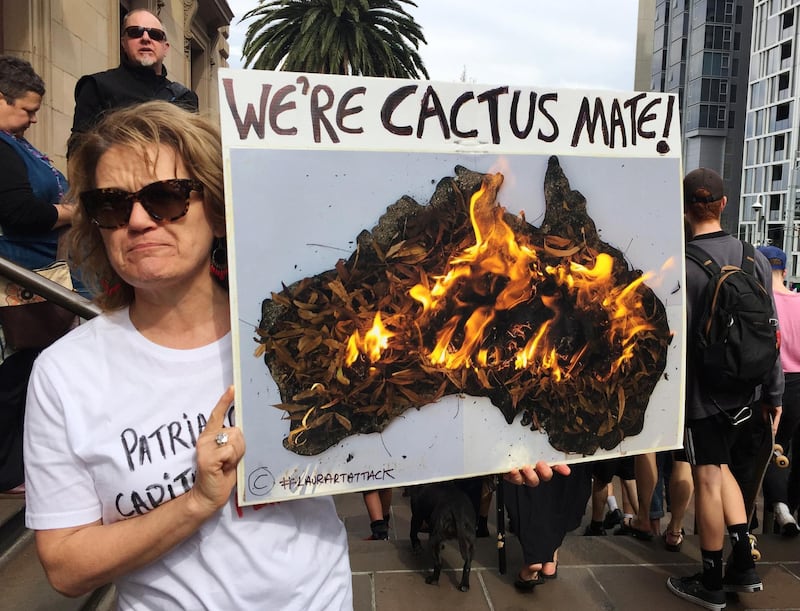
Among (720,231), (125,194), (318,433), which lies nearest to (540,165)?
(318,433)

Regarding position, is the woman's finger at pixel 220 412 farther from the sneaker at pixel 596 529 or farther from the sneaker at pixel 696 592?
the sneaker at pixel 596 529

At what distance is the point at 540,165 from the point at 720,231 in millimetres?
2162

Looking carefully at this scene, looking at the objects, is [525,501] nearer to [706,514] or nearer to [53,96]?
[706,514]

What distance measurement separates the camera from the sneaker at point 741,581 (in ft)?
10.9

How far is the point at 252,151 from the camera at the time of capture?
4.52ft

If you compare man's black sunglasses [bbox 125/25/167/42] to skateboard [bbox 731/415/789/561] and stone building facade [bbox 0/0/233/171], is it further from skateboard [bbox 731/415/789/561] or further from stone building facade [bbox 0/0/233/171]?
skateboard [bbox 731/415/789/561]

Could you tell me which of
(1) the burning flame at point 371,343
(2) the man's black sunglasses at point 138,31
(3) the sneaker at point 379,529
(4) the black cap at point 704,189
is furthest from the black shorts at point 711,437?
(2) the man's black sunglasses at point 138,31

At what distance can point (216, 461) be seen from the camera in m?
1.23

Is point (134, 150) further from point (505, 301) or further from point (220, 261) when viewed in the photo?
point (505, 301)

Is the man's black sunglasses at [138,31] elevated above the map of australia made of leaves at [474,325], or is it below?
above

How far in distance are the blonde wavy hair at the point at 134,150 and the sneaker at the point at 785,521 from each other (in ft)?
14.4

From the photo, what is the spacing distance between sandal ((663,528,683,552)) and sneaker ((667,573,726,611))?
48 centimetres

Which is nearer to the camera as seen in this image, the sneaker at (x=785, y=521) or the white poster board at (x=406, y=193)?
the white poster board at (x=406, y=193)

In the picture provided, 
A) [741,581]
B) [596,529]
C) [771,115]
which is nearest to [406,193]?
[741,581]
